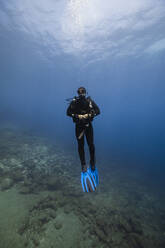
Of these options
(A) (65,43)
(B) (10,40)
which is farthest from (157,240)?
(B) (10,40)

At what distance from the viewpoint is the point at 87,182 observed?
403 centimetres

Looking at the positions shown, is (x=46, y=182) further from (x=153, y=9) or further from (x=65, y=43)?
(x=65, y=43)

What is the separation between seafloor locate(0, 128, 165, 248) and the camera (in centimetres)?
511

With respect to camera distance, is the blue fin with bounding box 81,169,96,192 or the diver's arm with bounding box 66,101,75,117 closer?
the diver's arm with bounding box 66,101,75,117

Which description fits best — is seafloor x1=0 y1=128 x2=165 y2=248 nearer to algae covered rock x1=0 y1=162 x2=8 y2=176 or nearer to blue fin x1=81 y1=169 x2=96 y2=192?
algae covered rock x1=0 y1=162 x2=8 y2=176

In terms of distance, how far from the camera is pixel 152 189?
13.3 m

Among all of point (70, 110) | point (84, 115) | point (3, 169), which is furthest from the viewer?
point (3, 169)

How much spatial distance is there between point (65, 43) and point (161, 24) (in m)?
14.9

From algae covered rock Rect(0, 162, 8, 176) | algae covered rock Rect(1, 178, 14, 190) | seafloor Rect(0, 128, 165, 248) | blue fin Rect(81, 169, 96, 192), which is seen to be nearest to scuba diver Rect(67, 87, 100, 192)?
blue fin Rect(81, 169, 96, 192)

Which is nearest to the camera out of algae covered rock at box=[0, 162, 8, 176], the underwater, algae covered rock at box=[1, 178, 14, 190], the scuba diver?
the scuba diver

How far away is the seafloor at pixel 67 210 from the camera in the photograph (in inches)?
201

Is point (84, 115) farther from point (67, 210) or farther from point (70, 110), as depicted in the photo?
point (67, 210)

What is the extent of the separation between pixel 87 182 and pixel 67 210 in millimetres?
3700

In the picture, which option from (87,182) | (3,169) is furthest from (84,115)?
(3,169)
